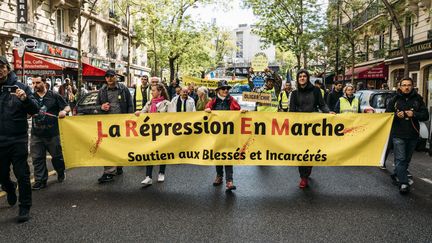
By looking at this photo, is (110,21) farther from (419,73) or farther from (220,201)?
(220,201)

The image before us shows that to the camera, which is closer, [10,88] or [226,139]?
[10,88]

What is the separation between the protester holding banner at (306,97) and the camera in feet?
23.3

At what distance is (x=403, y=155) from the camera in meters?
6.66

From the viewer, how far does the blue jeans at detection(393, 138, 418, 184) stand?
6625 millimetres

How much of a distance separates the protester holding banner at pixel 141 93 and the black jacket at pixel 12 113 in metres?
5.97

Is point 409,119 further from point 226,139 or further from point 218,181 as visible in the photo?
point 218,181

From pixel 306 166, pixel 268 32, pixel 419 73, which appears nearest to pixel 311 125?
pixel 306 166

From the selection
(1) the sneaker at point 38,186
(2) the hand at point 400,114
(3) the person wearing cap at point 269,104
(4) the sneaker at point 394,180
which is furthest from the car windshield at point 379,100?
(1) the sneaker at point 38,186

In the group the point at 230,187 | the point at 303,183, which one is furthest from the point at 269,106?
the point at 230,187

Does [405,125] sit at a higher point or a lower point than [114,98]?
lower

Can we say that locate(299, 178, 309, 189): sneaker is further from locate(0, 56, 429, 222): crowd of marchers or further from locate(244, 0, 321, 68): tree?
locate(244, 0, 321, 68): tree

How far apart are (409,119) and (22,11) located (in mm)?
19019

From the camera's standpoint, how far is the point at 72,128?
668cm

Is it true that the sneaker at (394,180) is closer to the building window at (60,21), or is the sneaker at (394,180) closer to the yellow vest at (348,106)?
the yellow vest at (348,106)
